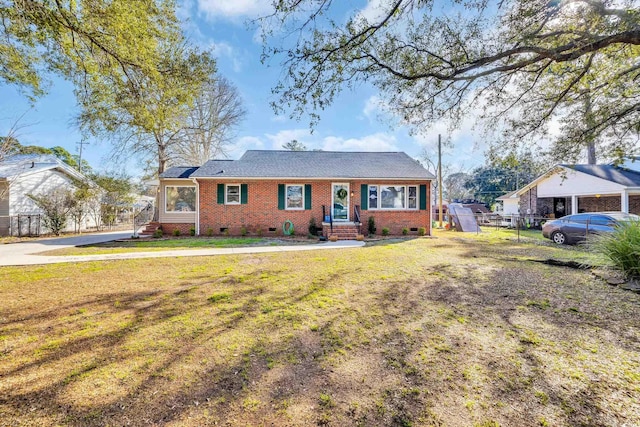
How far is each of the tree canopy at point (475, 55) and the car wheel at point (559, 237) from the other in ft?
15.7

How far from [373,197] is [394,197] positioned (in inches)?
45.5

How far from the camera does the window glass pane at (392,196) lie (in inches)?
557

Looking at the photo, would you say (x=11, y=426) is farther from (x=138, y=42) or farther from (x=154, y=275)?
(x=138, y=42)

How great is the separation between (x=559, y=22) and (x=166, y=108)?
9462 mm

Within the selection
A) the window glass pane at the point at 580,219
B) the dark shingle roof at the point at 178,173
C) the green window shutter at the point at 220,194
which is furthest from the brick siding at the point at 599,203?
the dark shingle roof at the point at 178,173

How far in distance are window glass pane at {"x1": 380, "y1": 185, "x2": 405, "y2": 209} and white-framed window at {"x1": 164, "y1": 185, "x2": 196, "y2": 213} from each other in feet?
33.7

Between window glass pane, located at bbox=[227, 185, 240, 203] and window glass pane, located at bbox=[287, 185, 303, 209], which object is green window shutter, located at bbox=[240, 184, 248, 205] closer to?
window glass pane, located at bbox=[227, 185, 240, 203]

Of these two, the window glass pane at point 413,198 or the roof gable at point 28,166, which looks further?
the roof gable at point 28,166

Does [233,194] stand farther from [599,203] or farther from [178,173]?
[599,203]

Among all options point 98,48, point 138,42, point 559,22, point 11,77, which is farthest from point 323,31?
point 11,77

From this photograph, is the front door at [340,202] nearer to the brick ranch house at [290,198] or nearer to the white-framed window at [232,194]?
the brick ranch house at [290,198]

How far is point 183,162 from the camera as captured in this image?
72.9ft

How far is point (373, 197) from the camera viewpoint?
46.2ft

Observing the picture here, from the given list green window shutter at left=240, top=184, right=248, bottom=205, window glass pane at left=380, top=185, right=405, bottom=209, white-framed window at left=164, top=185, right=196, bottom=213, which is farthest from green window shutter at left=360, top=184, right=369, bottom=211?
white-framed window at left=164, top=185, right=196, bottom=213
